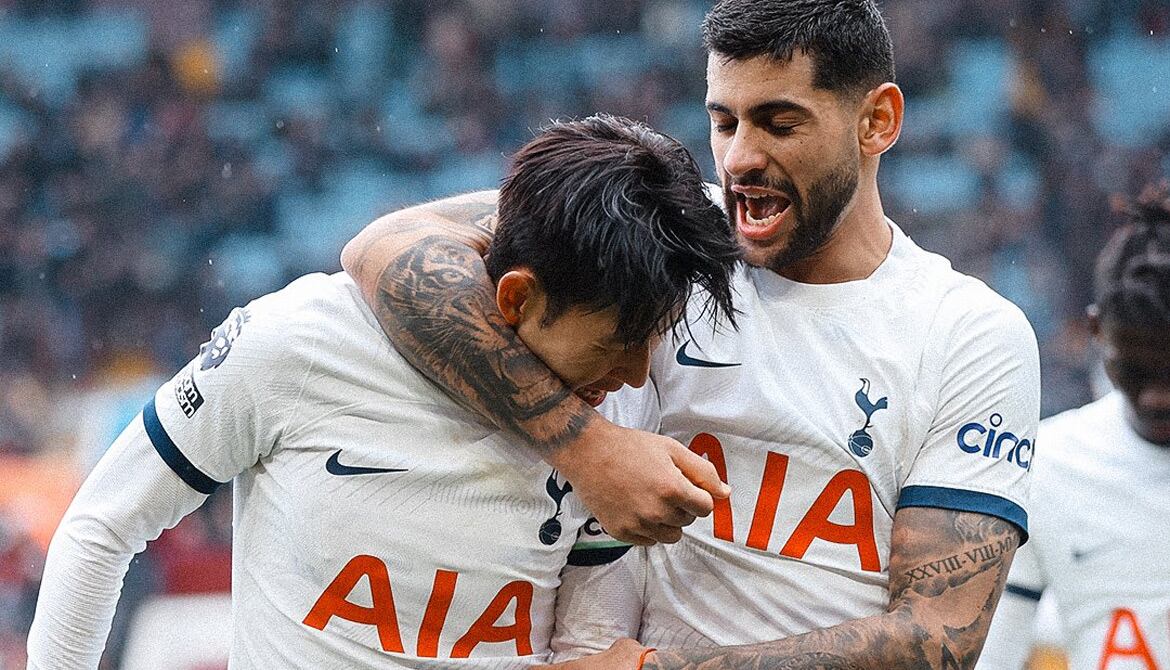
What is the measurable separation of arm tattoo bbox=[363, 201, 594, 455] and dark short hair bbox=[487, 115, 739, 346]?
0.06 meters

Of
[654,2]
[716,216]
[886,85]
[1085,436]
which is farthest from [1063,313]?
[716,216]

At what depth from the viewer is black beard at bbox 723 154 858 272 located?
2.26 m

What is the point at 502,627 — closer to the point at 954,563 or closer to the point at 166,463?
the point at 166,463

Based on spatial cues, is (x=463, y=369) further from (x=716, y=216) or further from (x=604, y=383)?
(x=716, y=216)

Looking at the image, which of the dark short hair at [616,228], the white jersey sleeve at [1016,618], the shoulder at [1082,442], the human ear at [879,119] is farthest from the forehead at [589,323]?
the shoulder at [1082,442]

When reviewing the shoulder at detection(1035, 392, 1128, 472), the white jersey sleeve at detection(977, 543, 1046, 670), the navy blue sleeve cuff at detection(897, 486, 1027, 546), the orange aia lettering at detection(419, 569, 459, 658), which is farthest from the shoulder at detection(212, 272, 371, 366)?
the shoulder at detection(1035, 392, 1128, 472)

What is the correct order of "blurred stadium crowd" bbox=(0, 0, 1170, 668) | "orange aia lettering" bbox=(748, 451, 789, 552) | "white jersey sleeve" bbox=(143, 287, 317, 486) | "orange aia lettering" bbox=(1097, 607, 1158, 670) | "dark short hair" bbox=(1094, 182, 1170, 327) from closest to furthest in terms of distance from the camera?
"white jersey sleeve" bbox=(143, 287, 317, 486)
"orange aia lettering" bbox=(748, 451, 789, 552)
"orange aia lettering" bbox=(1097, 607, 1158, 670)
"dark short hair" bbox=(1094, 182, 1170, 327)
"blurred stadium crowd" bbox=(0, 0, 1170, 668)

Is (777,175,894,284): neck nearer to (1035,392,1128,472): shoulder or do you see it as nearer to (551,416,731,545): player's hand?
(551,416,731,545): player's hand

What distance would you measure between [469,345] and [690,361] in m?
0.45

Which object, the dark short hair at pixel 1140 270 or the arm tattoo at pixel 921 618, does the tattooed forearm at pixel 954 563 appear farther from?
the dark short hair at pixel 1140 270

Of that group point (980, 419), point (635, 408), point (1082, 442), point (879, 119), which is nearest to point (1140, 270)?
point (1082, 442)

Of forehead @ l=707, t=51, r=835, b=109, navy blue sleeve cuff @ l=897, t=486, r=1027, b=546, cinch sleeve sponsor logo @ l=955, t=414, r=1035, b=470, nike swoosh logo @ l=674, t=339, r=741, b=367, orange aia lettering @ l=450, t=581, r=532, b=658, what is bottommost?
orange aia lettering @ l=450, t=581, r=532, b=658

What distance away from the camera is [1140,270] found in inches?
130

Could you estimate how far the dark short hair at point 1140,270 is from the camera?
3244mm
